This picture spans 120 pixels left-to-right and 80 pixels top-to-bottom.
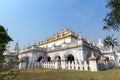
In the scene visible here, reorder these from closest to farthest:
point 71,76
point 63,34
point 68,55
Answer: point 71,76 < point 68,55 < point 63,34

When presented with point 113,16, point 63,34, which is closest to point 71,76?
point 113,16

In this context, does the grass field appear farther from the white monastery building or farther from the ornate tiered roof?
the ornate tiered roof

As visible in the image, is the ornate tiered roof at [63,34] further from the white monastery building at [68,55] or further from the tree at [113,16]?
the tree at [113,16]

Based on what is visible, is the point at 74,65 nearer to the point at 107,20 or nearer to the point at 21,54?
the point at 107,20

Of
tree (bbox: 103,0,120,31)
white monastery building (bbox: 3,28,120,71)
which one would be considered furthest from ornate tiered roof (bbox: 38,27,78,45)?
tree (bbox: 103,0,120,31)

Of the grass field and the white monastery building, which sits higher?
the white monastery building

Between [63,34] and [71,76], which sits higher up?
[63,34]

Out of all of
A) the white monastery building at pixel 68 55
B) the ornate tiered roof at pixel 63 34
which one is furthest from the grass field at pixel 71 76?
the ornate tiered roof at pixel 63 34

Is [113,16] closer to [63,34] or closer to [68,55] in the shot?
[68,55]

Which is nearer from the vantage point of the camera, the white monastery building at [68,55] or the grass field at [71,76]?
the grass field at [71,76]

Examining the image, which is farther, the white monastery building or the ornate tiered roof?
the ornate tiered roof

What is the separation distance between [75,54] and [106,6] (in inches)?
604

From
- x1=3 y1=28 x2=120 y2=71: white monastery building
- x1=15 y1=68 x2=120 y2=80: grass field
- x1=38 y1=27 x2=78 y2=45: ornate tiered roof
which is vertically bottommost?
x1=15 y1=68 x2=120 y2=80: grass field

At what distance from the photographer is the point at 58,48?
32656mm
